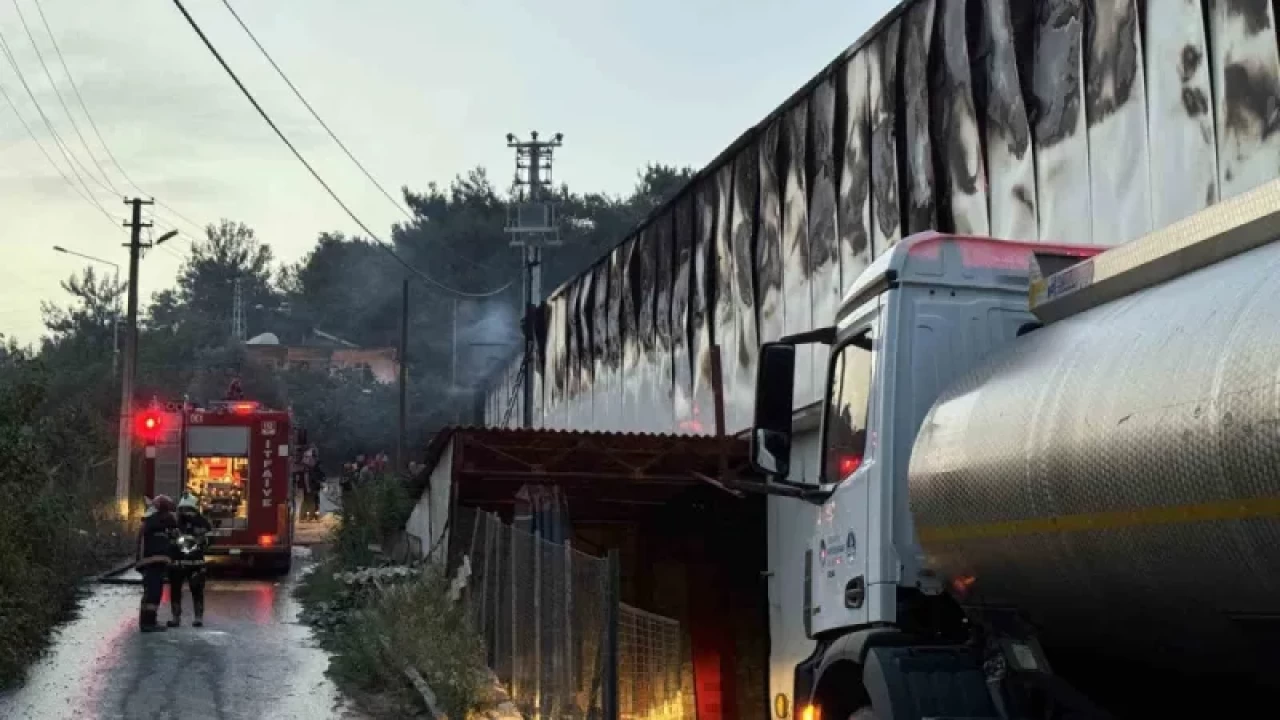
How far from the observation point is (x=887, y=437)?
5.90 m

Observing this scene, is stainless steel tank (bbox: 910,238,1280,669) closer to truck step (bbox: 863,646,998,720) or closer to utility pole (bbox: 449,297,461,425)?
truck step (bbox: 863,646,998,720)

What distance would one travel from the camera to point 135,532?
104 feet

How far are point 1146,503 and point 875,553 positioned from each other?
84.0 inches

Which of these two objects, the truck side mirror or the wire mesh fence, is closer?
the truck side mirror

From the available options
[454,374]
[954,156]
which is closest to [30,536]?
[954,156]

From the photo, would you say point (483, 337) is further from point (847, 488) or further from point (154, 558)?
point (847, 488)

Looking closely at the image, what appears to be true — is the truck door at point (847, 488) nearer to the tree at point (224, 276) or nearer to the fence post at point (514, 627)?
the fence post at point (514, 627)

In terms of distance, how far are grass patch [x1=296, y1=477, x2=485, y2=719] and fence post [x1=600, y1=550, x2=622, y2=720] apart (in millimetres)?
2748

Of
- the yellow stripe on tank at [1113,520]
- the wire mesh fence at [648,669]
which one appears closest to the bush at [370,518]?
the wire mesh fence at [648,669]

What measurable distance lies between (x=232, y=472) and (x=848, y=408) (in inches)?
865

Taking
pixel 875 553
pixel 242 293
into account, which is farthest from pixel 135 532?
pixel 242 293

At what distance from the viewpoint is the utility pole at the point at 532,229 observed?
38625 millimetres

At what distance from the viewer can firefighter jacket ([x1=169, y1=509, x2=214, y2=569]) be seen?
18750 millimetres

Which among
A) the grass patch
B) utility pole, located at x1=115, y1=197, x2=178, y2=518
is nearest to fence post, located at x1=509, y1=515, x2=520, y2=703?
the grass patch
